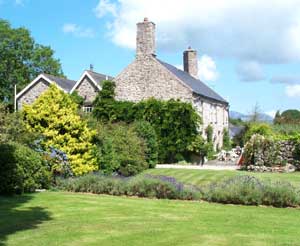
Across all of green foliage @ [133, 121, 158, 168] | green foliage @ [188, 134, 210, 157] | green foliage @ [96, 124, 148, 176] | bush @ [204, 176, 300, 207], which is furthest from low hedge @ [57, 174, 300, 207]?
green foliage @ [188, 134, 210, 157]

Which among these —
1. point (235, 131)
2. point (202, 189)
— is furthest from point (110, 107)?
point (235, 131)

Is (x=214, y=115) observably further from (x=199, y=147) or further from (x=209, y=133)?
(x=199, y=147)

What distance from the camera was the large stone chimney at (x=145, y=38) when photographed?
32.5 meters

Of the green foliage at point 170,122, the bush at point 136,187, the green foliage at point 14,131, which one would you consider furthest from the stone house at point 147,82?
the bush at point 136,187

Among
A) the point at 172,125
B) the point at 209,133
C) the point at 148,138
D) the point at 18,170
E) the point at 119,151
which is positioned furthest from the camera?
the point at 209,133

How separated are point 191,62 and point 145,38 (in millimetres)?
10654

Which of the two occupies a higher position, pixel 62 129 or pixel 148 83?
pixel 148 83

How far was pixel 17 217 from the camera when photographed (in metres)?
9.41

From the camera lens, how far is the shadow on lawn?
8.20 m

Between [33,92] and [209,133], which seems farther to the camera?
[33,92]

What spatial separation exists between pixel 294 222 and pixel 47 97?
13.2m

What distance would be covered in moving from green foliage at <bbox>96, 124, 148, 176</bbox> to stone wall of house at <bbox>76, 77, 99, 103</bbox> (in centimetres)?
1153

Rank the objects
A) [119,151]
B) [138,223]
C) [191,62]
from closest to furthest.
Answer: [138,223]
[119,151]
[191,62]

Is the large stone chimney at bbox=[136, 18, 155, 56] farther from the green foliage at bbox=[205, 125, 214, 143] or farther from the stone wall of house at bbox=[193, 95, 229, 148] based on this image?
the green foliage at bbox=[205, 125, 214, 143]
